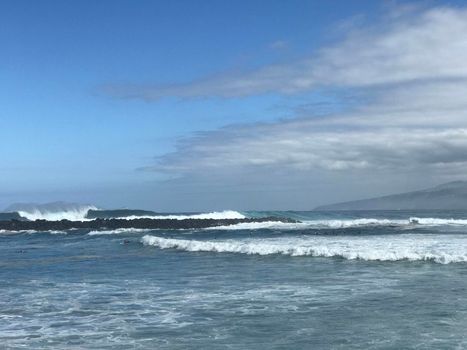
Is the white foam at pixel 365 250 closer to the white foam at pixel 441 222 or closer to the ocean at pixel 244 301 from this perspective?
the ocean at pixel 244 301

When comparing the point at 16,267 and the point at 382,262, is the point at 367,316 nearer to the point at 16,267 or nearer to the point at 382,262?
the point at 382,262

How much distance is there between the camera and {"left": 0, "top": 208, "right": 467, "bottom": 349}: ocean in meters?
12.1

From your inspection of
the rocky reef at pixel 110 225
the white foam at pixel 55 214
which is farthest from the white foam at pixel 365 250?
the white foam at pixel 55 214

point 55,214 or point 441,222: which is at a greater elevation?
point 55,214

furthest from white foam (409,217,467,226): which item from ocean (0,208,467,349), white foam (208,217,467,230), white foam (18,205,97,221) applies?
white foam (18,205,97,221)

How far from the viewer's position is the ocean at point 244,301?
1209 cm

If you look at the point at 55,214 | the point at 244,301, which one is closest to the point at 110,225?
the point at 55,214

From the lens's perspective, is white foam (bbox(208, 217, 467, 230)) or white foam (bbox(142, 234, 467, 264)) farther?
white foam (bbox(208, 217, 467, 230))

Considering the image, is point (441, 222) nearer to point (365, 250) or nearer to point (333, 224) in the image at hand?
point (333, 224)

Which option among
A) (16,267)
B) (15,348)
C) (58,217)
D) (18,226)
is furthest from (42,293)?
(58,217)

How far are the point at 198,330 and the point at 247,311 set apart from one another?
6.98 feet

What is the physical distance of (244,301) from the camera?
16.1 metres

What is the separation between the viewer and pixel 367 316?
45.2 ft

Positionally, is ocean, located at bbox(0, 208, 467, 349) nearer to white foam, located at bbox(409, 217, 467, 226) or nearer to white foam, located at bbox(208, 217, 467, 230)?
white foam, located at bbox(208, 217, 467, 230)
